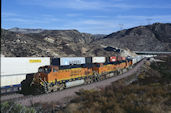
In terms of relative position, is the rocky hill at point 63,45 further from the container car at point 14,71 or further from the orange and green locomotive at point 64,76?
the orange and green locomotive at point 64,76

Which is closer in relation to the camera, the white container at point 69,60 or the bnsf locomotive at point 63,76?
the bnsf locomotive at point 63,76

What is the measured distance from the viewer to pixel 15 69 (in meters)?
23.9

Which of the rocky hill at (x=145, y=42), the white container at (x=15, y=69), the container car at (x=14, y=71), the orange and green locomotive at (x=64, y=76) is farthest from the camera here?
the rocky hill at (x=145, y=42)

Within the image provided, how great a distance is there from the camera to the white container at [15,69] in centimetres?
2219

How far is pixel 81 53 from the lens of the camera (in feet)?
267

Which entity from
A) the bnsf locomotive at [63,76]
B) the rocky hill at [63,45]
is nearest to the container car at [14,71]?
the bnsf locomotive at [63,76]

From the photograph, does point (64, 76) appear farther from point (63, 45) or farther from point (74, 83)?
point (63, 45)

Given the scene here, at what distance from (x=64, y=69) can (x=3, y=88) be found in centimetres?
775

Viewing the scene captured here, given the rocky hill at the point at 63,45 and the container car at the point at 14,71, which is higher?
the rocky hill at the point at 63,45

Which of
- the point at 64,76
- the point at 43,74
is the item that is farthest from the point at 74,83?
the point at 43,74

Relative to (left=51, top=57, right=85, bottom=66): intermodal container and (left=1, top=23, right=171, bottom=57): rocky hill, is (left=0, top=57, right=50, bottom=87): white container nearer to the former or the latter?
(left=51, top=57, right=85, bottom=66): intermodal container

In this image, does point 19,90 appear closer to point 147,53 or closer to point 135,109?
point 135,109

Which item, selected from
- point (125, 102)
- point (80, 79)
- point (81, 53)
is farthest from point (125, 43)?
point (125, 102)

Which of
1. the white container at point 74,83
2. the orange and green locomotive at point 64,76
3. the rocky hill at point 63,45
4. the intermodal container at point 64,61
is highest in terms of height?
the rocky hill at point 63,45
